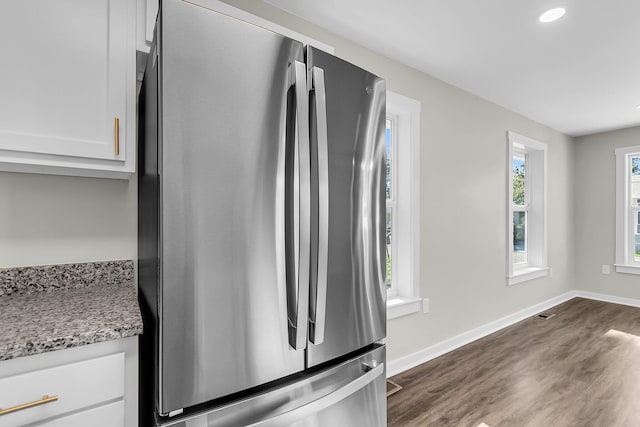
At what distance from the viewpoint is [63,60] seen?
110 centimetres

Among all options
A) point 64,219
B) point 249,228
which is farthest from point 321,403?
point 64,219

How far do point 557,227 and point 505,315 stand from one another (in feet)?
6.08

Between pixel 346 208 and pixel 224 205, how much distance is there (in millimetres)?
460

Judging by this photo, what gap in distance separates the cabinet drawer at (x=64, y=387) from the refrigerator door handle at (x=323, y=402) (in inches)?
16.3

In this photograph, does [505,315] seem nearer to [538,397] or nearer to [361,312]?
[538,397]

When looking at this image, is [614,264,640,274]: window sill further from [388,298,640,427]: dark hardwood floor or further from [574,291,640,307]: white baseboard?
[388,298,640,427]: dark hardwood floor

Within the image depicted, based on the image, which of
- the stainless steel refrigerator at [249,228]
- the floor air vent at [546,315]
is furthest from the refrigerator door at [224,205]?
the floor air vent at [546,315]

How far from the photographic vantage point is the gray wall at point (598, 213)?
15.1 feet

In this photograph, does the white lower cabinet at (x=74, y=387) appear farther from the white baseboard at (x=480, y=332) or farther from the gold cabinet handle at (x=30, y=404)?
the white baseboard at (x=480, y=332)

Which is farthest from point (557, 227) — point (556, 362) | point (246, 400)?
point (246, 400)

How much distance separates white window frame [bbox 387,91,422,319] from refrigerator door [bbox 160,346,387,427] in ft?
A: 4.54

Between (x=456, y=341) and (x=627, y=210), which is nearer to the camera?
(x=456, y=341)

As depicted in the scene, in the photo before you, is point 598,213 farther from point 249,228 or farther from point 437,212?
point 249,228

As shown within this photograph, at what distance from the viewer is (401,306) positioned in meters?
2.58
